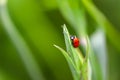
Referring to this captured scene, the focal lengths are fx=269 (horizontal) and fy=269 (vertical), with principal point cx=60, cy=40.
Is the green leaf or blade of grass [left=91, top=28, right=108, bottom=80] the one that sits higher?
the green leaf

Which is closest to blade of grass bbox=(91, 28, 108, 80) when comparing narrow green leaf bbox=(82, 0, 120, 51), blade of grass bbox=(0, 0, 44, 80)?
narrow green leaf bbox=(82, 0, 120, 51)

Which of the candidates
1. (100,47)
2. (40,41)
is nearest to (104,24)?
(100,47)

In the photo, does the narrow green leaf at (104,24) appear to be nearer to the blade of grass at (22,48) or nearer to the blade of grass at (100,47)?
the blade of grass at (100,47)

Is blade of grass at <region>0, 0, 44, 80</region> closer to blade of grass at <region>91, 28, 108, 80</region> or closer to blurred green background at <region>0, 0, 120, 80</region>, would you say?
blurred green background at <region>0, 0, 120, 80</region>

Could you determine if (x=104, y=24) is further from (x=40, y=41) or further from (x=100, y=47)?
(x=40, y=41)

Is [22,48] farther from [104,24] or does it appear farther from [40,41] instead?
[104,24]

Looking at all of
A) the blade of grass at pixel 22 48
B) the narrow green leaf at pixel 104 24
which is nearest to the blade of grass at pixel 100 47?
the narrow green leaf at pixel 104 24
